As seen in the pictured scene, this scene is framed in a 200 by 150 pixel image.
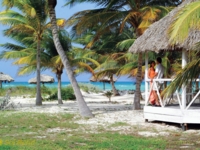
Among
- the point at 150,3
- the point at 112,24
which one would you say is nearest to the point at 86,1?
the point at 112,24

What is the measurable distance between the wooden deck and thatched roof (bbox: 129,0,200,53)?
1.81 m

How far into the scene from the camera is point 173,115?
11789 millimetres

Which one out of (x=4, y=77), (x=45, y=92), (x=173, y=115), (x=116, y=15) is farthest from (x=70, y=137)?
(x=4, y=77)

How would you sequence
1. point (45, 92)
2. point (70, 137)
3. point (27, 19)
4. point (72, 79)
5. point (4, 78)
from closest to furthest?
point (70, 137) < point (72, 79) < point (27, 19) < point (45, 92) < point (4, 78)

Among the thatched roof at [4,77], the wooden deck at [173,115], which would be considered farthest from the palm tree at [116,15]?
the thatched roof at [4,77]

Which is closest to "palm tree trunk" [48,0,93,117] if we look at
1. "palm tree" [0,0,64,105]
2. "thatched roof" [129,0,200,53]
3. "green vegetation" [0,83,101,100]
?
"thatched roof" [129,0,200,53]

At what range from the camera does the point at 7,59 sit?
21969 millimetres

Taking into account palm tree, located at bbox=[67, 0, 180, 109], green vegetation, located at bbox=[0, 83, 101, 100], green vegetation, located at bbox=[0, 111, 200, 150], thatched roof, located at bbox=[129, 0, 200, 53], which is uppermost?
palm tree, located at bbox=[67, 0, 180, 109]

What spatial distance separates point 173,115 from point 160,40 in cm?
221

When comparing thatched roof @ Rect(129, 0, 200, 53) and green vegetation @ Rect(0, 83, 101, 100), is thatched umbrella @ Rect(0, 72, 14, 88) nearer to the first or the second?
green vegetation @ Rect(0, 83, 101, 100)

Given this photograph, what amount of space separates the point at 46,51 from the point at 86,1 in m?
5.14

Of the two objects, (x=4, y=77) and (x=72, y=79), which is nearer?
(x=72, y=79)

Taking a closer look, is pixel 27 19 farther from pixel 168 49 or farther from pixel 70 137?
pixel 70 137

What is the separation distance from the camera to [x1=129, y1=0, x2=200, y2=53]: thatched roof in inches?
431
